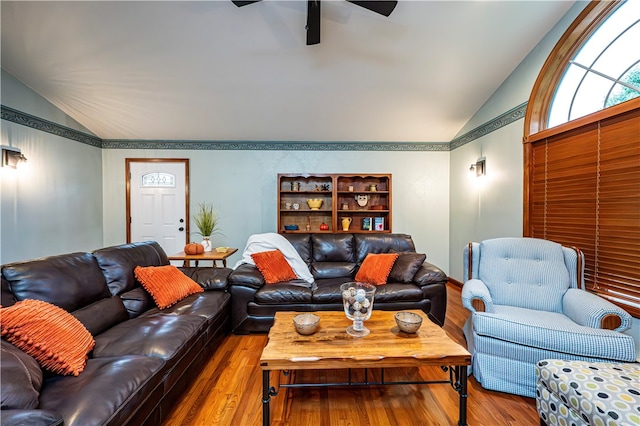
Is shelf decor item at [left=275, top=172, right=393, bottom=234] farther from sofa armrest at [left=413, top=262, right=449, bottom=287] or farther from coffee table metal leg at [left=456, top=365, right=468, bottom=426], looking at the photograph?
coffee table metal leg at [left=456, top=365, right=468, bottom=426]

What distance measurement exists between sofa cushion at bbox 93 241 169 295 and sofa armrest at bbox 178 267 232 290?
0.39 metres

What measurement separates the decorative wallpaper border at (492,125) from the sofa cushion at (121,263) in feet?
13.6

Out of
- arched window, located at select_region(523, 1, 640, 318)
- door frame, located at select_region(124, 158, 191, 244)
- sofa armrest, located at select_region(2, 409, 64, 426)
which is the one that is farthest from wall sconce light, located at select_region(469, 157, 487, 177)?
door frame, located at select_region(124, 158, 191, 244)

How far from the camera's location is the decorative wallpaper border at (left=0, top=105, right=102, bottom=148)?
309 centimetres

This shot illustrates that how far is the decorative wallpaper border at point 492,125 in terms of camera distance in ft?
9.88

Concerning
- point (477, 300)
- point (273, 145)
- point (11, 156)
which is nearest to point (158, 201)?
point (11, 156)

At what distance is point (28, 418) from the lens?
0.86 metres

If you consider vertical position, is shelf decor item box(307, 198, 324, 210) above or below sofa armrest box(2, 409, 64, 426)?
above

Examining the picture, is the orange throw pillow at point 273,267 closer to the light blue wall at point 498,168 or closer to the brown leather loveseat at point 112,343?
the brown leather loveseat at point 112,343

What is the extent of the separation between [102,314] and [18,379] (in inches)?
34.9

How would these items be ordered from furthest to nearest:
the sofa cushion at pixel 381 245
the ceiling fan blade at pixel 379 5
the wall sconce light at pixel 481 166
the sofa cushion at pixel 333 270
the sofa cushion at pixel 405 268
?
1. the wall sconce light at pixel 481 166
2. the sofa cushion at pixel 381 245
3. the sofa cushion at pixel 333 270
4. the sofa cushion at pixel 405 268
5. the ceiling fan blade at pixel 379 5

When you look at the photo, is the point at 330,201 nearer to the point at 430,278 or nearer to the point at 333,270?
the point at 333,270

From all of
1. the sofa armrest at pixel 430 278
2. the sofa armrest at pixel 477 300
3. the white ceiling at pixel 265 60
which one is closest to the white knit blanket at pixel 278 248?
the sofa armrest at pixel 430 278

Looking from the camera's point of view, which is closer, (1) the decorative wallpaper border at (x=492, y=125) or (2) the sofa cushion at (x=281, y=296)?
(2) the sofa cushion at (x=281, y=296)
